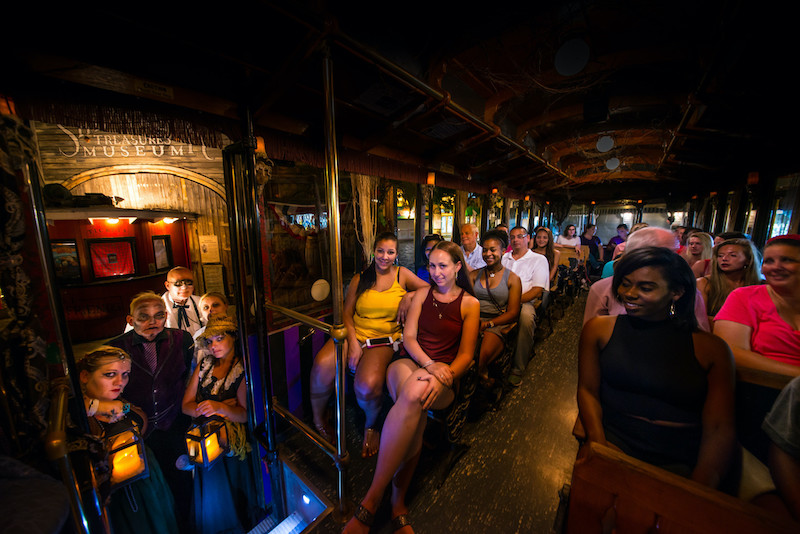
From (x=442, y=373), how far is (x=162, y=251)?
8129 mm

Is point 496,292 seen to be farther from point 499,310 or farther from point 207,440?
point 207,440

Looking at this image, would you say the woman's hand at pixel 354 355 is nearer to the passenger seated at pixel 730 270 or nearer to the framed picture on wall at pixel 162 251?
the passenger seated at pixel 730 270

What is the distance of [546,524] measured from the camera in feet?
6.02

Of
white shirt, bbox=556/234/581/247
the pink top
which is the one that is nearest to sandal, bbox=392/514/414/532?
the pink top

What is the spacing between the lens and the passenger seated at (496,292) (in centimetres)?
304

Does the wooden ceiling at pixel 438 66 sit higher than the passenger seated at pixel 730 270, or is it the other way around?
the wooden ceiling at pixel 438 66

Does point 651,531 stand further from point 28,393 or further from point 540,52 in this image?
point 540,52

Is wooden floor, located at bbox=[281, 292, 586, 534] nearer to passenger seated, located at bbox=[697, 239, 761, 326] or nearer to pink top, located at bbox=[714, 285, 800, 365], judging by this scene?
pink top, located at bbox=[714, 285, 800, 365]

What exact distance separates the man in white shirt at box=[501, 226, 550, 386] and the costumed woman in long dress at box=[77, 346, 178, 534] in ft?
12.1

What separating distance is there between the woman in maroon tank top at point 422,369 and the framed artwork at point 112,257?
737 cm

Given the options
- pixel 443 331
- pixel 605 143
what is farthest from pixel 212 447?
pixel 605 143

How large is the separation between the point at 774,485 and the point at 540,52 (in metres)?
4.31

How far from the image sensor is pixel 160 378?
2.33 meters

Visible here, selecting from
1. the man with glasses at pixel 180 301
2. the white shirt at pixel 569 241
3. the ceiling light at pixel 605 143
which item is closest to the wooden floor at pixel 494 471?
the man with glasses at pixel 180 301
